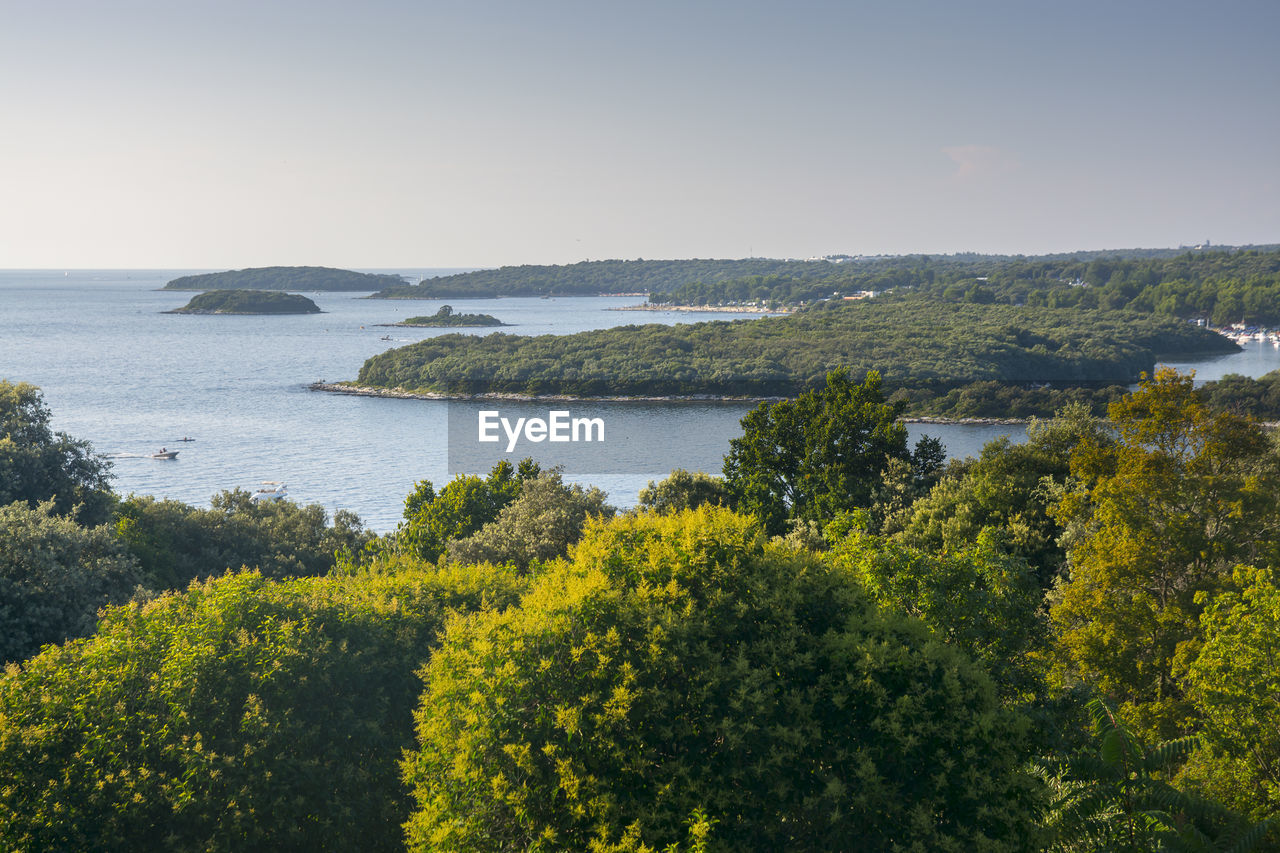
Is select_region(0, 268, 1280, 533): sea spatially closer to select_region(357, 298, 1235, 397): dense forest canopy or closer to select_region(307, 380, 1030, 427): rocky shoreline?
select_region(307, 380, 1030, 427): rocky shoreline

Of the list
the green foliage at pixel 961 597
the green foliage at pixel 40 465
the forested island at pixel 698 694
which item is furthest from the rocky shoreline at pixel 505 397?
the green foliage at pixel 961 597

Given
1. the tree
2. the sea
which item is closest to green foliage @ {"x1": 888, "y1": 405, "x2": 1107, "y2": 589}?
the tree

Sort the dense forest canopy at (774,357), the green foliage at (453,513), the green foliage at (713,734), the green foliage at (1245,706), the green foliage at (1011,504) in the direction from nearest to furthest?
the green foliage at (713,734) < the green foliage at (1245,706) < the green foliage at (1011,504) < the green foliage at (453,513) < the dense forest canopy at (774,357)

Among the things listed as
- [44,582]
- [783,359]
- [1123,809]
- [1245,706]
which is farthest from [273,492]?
[783,359]

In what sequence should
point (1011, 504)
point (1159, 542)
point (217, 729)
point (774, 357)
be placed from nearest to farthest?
point (217, 729), point (1159, 542), point (1011, 504), point (774, 357)

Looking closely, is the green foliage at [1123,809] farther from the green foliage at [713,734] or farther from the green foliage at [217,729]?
the green foliage at [217,729]

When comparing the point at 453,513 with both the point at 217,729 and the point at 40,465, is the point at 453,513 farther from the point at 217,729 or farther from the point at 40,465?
the point at 217,729
